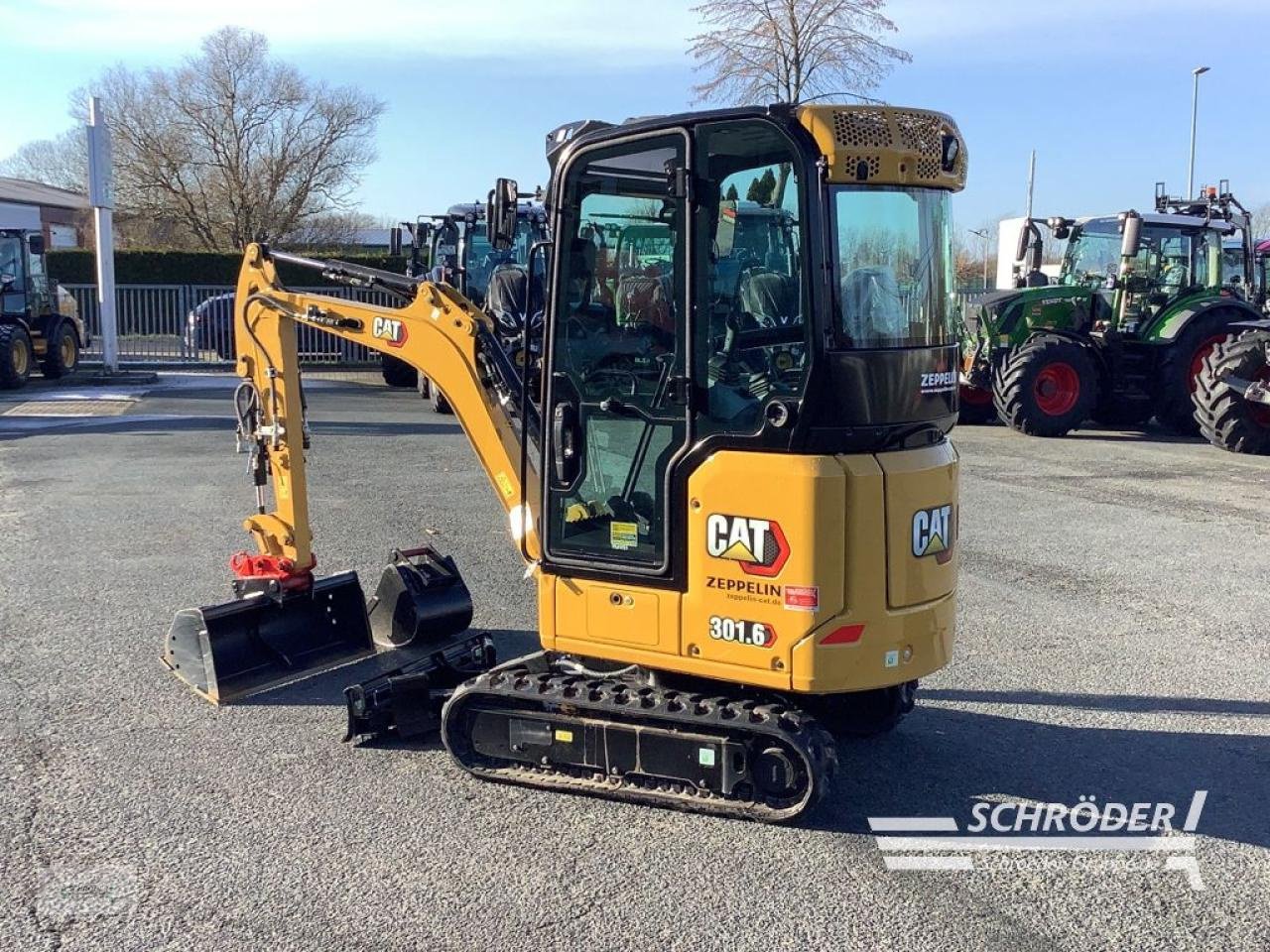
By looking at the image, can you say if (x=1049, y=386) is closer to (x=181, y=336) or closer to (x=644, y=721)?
(x=644, y=721)

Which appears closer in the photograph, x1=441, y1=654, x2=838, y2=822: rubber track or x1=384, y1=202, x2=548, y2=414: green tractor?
x1=441, y1=654, x2=838, y2=822: rubber track

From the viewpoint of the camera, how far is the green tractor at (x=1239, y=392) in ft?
45.3

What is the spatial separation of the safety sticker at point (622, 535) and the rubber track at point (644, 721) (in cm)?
58

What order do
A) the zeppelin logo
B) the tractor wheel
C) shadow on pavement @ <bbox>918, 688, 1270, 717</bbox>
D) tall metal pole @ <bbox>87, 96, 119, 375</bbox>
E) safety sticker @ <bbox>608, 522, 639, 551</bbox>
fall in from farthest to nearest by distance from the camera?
tall metal pole @ <bbox>87, 96, 119, 375</bbox>, the tractor wheel, shadow on pavement @ <bbox>918, 688, 1270, 717</bbox>, safety sticker @ <bbox>608, 522, 639, 551</bbox>, the zeppelin logo

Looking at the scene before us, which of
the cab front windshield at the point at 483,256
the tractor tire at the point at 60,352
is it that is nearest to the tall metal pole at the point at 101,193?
the tractor tire at the point at 60,352

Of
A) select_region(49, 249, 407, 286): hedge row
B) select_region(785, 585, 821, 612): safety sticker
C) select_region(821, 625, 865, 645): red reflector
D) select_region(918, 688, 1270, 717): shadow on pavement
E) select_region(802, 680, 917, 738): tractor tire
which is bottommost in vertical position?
select_region(918, 688, 1270, 717): shadow on pavement

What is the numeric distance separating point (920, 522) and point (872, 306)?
32.3 inches

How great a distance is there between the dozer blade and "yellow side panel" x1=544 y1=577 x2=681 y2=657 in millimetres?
1972

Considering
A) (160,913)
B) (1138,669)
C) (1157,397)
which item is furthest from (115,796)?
(1157,397)

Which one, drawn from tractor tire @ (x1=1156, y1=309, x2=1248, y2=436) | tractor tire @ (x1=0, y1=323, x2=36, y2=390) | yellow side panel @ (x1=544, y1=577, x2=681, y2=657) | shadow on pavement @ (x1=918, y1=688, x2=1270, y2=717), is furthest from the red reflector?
tractor tire @ (x1=0, y1=323, x2=36, y2=390)

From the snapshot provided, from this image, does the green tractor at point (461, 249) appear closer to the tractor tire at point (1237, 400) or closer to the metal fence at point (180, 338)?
the metal fence at point (180, 338)

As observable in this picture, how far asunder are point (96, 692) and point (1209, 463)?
11.8 metres

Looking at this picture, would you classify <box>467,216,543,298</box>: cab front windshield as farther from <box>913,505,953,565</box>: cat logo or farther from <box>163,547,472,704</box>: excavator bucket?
<box>913,505,953,565</box>: cat logo

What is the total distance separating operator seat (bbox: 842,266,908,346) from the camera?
14.1 feet
